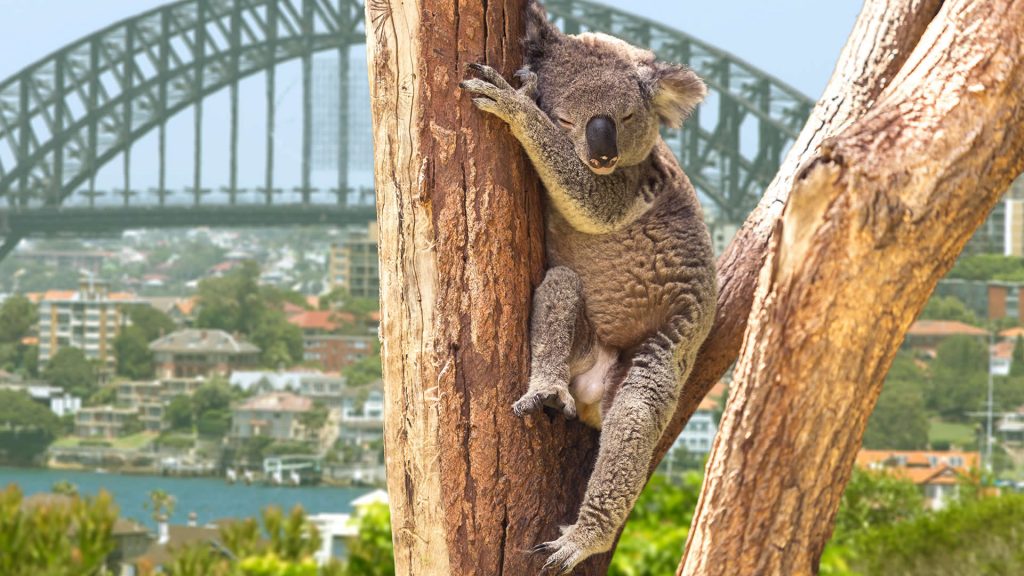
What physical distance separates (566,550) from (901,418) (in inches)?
180

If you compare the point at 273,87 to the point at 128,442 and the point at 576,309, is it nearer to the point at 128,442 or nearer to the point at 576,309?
the point at 128,442

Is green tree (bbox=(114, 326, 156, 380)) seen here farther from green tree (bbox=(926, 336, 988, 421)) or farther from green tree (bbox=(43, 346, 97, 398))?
green tree (bbox=(926, 336, 988, 421))

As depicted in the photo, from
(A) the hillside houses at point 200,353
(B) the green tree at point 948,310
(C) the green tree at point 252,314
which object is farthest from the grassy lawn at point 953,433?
(A) the hillside houses at point 200,353

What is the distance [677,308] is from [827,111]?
0.57 m

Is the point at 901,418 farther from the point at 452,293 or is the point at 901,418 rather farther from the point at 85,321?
the point at 452,293

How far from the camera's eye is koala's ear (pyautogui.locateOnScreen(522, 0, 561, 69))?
1856mm

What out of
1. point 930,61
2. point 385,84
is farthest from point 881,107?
point 385,84

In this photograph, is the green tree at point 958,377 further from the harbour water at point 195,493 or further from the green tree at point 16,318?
the green tree at point 16,318

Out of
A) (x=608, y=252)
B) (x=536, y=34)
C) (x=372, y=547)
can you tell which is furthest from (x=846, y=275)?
(x=372, y=547)

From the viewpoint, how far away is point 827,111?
87.9 inches

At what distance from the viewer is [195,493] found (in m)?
5.92

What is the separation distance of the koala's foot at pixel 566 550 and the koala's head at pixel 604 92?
61 cm

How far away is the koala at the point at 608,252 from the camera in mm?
1802

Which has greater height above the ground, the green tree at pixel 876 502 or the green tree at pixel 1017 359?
the green tree at pixel 1017 359
